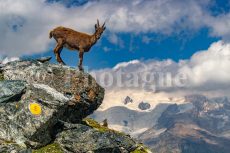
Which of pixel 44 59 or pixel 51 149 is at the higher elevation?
pixel 44 59

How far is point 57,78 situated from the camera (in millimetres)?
32156

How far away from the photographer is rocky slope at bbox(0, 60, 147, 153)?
2777cm

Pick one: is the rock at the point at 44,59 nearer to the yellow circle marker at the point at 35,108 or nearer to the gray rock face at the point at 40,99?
the gray rock face at the point at 40,99

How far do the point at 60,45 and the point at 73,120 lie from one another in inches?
287

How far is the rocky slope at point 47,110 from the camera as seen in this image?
27.8 meters

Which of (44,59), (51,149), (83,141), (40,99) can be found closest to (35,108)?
(40,99)

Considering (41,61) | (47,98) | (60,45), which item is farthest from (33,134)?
(60,45)

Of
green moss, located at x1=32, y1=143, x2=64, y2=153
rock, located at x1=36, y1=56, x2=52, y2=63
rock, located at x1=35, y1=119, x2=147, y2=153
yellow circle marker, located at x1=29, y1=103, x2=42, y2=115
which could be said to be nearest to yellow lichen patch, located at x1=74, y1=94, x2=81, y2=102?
rock, located at x1=35, y1=119, x2=147, y2=153

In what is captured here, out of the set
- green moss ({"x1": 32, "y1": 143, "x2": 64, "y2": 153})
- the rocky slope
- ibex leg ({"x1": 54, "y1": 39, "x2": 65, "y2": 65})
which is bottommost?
green moss ({"x1": 32, "y1": 143, "x2": 64, "y2": 153})

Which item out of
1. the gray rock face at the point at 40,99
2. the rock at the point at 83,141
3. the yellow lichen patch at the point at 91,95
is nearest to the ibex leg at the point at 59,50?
the gray rock face at the point at 40,99

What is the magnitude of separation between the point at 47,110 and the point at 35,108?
84 cm

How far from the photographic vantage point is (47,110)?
2881 cm

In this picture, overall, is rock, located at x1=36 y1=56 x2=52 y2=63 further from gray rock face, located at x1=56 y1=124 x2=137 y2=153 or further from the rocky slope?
gray rock face, located at x1=56 y1=124 x2=137 y2=153

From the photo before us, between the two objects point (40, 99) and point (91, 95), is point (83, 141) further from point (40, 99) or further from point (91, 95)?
point (91, 95)
